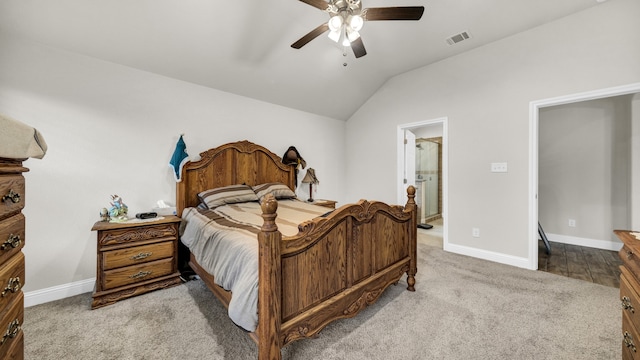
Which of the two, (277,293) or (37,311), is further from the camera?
(37,311)

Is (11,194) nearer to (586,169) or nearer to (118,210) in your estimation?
(118,210)

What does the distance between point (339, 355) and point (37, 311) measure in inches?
102

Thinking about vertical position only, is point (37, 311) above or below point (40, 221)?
below

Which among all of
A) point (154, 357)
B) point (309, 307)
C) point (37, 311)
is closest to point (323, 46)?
point (309, 307)

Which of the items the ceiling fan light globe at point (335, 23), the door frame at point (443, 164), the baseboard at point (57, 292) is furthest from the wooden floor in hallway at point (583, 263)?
the baseboard at point (57, 292)

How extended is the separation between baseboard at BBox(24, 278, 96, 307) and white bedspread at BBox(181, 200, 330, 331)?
3.17 ft

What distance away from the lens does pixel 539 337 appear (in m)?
1.64

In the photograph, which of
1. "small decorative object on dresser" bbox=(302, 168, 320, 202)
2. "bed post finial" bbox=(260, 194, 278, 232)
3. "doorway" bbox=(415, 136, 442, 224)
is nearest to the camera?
"bed post finial" bbox=(260, 194, 278, 232)

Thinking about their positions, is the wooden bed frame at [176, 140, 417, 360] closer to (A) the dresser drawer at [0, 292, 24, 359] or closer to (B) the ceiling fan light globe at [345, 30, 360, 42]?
(A) the dresser drawer at [0, 292, 24, 359]

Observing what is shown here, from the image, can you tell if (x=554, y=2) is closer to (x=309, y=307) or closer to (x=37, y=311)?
(x=309, y=307)

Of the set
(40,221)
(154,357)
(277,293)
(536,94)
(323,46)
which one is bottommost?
(154,357)

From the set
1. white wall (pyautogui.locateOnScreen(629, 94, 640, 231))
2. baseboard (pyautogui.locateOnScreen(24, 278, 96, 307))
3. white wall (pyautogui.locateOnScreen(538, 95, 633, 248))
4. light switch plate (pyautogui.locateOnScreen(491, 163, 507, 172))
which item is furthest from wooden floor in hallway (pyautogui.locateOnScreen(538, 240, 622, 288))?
baseboard (pyautogui.locateOnScreen(24, 278, 96, 307))

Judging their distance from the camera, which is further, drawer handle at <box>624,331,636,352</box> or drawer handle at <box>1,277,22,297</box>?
drawer handle at <box>624,331,636,352</box>

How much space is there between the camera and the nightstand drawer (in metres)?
2.07
